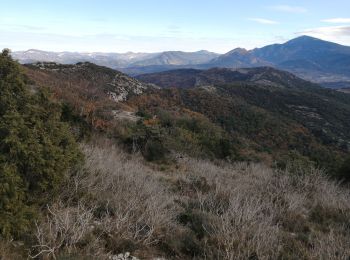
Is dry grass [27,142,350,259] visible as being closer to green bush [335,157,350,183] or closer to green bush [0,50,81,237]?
green bush [0,50,81,237]

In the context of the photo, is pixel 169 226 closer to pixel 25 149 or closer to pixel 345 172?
pixel 25 149

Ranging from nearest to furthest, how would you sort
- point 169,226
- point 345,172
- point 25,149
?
point 25,149 → point 169,226 → point 345,172

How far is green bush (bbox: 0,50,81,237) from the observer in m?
4.13

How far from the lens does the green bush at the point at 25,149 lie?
4.13 meters

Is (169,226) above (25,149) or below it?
below

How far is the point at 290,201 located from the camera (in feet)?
24.9

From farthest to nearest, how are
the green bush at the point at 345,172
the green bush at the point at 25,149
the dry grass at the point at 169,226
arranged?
the green bush at the point at 345,172 → the dry grass at the point at 169,226 → the green bush at the point at 25,149

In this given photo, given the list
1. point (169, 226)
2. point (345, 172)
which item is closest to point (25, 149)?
point (169, 226)

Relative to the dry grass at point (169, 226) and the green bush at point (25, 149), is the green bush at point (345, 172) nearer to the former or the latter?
the dry grass at point (169, 226)

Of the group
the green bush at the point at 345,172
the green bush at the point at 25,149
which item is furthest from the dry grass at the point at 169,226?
the green bush at the point at 345,172

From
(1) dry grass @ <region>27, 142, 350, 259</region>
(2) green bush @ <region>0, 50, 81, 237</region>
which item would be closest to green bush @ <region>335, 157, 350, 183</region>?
(1) dry grass @ <region>27, 142, 350, 259</region>

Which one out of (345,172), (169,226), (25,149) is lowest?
(345,172)

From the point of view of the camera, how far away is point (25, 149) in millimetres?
4301

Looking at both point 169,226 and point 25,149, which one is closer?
point 25,149
